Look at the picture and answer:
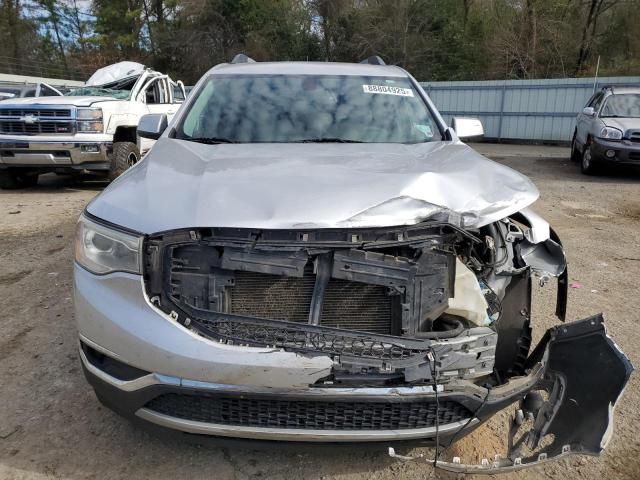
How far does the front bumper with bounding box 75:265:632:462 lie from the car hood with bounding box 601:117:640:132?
28.6 feet

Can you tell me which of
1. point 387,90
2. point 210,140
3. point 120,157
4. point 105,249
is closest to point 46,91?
point 120,157

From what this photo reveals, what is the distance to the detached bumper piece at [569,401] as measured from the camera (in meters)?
1.85

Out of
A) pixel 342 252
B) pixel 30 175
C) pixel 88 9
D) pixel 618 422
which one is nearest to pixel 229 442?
pixel 342 252

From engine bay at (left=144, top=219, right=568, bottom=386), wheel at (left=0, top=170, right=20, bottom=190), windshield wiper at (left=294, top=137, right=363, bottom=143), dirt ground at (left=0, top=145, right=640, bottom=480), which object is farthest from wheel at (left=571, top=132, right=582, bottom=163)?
wheel at (left=0, top=170, right=20, bottom=190)

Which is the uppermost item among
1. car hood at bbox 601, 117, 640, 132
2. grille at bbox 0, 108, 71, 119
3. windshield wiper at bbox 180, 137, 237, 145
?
windshield wiper at bbox 180, 137, 237, 145

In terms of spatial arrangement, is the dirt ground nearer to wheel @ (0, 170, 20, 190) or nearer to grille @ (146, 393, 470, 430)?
grille @ (146, 393, 470, 430)

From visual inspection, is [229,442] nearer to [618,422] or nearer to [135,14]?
[618,422]

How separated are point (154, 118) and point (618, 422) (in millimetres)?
3258

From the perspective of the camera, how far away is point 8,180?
8508mm

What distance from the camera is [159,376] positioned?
5.99ft

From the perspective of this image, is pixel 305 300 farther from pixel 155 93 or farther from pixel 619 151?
pixel 619 151

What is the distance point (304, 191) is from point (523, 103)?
17.3 metres

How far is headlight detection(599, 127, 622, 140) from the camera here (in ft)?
30.0

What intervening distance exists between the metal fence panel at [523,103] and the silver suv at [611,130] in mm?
5913
